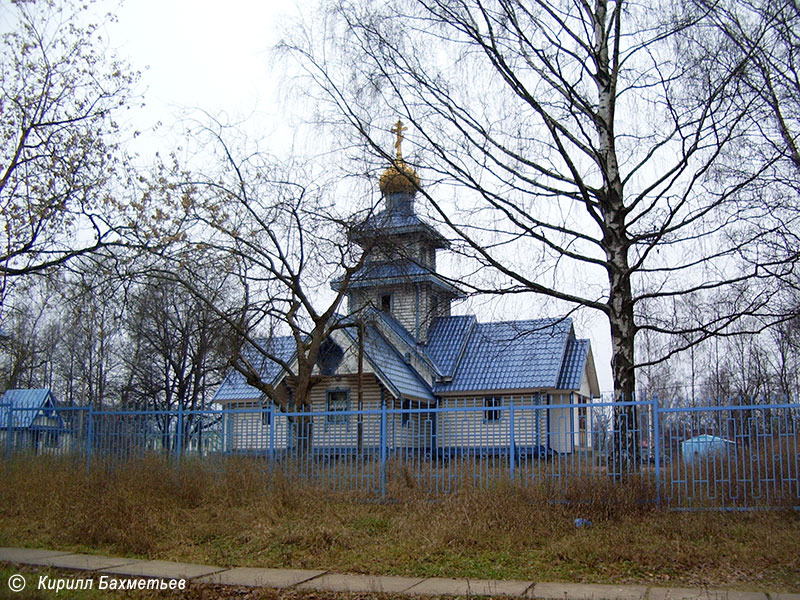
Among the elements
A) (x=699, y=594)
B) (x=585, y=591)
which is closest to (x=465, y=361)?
(x=585, y=591)

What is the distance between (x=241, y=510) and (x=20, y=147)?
942 centimetres

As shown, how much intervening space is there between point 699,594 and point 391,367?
1986 centimetres

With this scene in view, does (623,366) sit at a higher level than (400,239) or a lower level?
lower

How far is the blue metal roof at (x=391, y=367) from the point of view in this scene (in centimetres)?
2526

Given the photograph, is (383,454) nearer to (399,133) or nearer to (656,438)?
(656,438)

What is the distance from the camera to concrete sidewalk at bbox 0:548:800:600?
702cm

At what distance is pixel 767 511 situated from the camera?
408 inches

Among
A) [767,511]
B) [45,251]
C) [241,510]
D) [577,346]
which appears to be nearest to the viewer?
[767,511]

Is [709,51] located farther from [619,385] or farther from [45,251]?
[45,251]

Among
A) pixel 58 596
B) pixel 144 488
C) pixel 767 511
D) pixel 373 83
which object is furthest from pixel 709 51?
pixel 144 488

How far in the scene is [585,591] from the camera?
718cm

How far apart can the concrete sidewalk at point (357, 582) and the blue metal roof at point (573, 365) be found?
19.6 metres

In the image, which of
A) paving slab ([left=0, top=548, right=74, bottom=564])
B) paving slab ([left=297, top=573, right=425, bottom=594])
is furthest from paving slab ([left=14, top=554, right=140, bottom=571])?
paving slab ([left=297, top=573, right=425, bottom=594])

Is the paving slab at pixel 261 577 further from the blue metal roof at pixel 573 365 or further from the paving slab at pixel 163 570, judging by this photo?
the blue metal roof at pixel 573 365
